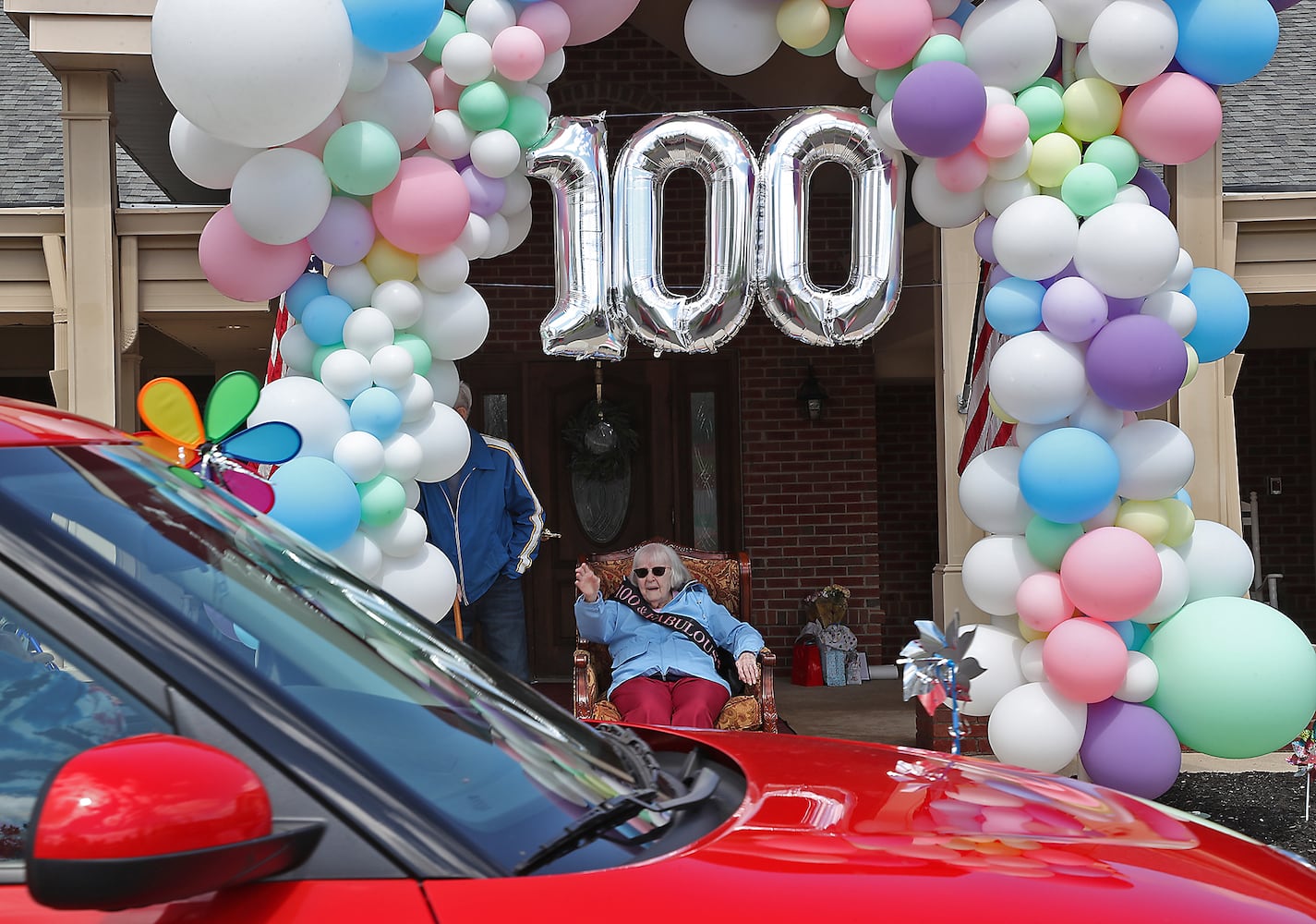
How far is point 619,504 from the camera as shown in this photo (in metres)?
9.03

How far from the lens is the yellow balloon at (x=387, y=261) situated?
14.2 feet

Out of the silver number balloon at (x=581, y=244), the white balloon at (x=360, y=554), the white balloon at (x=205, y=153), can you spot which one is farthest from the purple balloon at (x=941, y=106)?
the white balloon at (x=360, y=554)

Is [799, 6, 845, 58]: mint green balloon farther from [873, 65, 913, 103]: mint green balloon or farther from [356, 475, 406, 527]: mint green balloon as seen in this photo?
[356, 475, 406, 527]: mint green balloon

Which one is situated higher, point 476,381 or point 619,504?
point 476,381

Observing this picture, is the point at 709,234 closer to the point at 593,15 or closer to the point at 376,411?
the point at 593,15

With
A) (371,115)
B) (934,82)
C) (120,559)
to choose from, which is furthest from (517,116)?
(120,559)

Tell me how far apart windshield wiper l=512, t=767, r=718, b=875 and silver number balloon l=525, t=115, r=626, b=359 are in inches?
125

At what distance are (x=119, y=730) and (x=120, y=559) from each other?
18 cm

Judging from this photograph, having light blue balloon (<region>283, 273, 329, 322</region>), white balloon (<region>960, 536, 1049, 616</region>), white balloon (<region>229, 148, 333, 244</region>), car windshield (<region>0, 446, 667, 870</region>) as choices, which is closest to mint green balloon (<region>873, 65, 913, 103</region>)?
white balloon (<region>960, 536, 1049, 616</region>)

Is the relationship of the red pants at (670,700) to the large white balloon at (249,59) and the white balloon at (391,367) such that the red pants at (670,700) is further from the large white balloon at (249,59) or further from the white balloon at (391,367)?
the large white balloon at (249,59)

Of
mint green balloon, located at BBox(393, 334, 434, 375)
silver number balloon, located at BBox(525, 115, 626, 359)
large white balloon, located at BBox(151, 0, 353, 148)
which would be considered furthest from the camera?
silver number balloon, located at BBox(525, 115, 626, 359)

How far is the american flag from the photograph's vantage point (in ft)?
15.9

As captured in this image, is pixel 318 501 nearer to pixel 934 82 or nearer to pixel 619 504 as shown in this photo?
pixel 934 82

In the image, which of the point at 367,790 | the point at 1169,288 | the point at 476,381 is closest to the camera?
the point at 367,790
